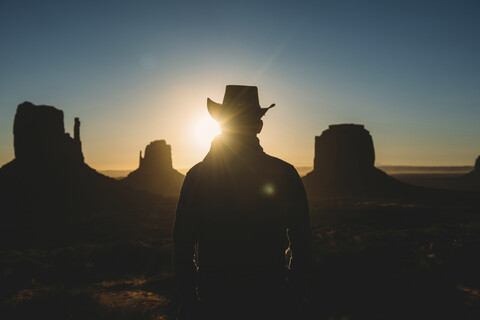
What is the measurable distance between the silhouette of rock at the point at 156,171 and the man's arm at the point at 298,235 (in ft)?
339

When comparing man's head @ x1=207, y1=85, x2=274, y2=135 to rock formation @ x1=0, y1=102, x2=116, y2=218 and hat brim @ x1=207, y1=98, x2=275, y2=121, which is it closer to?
hat brim @ x1=207, y1=98, x2=275, y2=121

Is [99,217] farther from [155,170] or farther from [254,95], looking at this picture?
[155,170]

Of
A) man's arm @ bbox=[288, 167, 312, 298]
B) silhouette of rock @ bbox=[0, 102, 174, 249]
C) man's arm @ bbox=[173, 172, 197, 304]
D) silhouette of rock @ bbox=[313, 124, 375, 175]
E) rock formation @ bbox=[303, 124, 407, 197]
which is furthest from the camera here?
silhouette of rock @ bbox=[313, 124, 375, 175]

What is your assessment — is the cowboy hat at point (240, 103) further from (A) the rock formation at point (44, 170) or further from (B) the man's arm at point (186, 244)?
(A) the rock formation at point (44, 170)

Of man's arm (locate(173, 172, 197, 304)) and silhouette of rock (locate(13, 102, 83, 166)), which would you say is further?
silhouette of rock (locate(13, 102, 83, 166))

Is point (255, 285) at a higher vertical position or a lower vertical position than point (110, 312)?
higher

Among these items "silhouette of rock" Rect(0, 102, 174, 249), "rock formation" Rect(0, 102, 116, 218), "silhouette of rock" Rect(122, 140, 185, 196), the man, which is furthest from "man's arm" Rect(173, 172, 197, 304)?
"silhouette of rock" Rect(122, 140, 185, 196)

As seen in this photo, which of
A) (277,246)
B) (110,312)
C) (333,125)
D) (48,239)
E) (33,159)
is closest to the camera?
(277,246)

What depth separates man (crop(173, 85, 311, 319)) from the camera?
188cm

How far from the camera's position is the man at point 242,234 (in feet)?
6.18

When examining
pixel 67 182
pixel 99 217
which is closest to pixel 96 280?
pixel 99 217

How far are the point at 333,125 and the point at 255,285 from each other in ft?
277

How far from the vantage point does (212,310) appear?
188cm

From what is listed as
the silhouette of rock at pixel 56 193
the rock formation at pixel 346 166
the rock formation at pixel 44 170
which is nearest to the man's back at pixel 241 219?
the silhouette of rock at pixel 56 193
